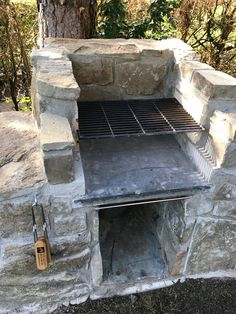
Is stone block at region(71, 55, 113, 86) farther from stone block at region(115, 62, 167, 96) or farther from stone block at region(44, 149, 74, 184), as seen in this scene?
stone block at region(44, 149, 74, 184)

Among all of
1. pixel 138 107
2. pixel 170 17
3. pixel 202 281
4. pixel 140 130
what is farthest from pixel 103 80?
pixel 170 17

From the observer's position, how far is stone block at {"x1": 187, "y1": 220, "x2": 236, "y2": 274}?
195cm

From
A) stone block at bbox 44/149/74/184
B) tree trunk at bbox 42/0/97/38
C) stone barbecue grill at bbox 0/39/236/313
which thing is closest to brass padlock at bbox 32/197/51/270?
stone barbecue grill at bbox 0/39/236/313

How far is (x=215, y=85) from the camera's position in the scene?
5.54ft

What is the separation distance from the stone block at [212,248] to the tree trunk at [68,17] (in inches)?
95.3

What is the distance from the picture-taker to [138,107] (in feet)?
7.33

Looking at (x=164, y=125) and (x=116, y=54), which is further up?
(x=116, y=54)

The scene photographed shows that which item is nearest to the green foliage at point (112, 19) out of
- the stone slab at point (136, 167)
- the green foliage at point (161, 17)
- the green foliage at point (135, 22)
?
Result: the green foliage at point (135, 22)

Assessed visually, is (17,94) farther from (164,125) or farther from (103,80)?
(164,125)

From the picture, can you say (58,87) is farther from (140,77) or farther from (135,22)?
(135,22)

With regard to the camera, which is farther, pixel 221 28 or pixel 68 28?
pixel 221 28

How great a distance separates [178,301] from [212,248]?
0.46 meters

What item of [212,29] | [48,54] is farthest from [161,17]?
[48,54]

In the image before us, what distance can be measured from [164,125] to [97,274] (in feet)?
3.65
